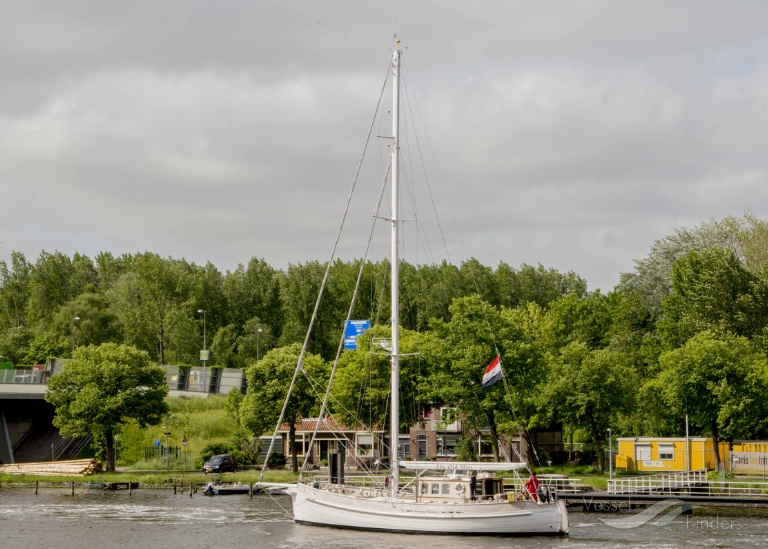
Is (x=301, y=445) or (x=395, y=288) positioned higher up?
(x=395, y=288)

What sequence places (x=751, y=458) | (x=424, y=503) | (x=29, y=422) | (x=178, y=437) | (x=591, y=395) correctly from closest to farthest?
(x=424, y=503), (x=751, y=458), (x=591, y=395), (x=178, y=437), (x=29, y=422)

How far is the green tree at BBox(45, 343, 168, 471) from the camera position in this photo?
107m

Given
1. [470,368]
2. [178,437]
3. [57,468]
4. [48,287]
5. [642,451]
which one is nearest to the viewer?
[470,368]

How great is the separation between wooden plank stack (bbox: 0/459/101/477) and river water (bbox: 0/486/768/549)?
24638 mm

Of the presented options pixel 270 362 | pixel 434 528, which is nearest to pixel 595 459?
pixel 270 362

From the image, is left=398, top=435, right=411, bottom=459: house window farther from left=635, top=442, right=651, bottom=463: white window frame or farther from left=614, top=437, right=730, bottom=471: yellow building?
left=635, top=442, right=651, bottom=463: white window frame

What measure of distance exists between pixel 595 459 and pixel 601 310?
31829 millimetres

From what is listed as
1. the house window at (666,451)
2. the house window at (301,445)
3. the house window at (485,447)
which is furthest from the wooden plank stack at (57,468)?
the house window at (666,451)

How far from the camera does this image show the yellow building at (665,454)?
89.8m

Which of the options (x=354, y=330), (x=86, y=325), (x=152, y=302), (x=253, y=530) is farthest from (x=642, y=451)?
(x=152, y=302)

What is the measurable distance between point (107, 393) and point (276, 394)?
689 inches

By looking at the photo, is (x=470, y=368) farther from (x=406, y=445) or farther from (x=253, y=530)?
(x=253, y=530)

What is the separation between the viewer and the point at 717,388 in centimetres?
9069

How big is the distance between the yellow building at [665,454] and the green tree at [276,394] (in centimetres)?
3096
